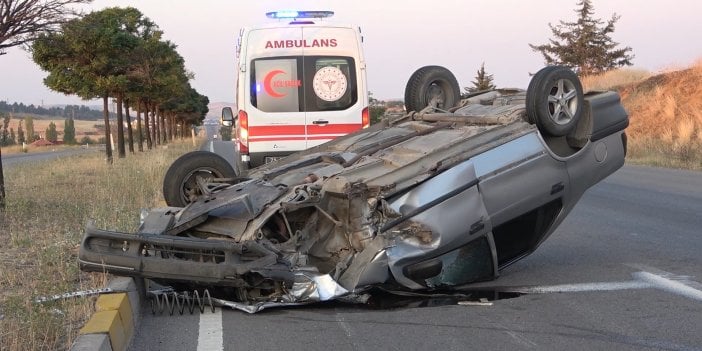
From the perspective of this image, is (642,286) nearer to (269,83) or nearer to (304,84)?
(304,84)

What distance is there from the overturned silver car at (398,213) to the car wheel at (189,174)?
0.71m

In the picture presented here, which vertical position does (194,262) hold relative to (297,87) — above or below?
below

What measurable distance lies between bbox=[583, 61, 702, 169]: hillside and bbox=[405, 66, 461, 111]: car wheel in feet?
47.9

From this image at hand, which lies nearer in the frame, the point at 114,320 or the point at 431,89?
the point at 114,320

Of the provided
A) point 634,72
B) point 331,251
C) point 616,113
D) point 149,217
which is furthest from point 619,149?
point 634,72

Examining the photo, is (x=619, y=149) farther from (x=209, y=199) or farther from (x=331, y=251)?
(x=209, y=199)

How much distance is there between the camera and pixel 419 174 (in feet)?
18.2

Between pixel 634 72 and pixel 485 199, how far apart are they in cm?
4294

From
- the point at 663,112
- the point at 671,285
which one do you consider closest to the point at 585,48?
the point at 663,112

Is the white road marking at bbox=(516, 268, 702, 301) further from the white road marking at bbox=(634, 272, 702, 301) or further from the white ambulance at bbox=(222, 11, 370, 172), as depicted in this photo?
the white ambulance at bbox=(222, 11, 370, 172)

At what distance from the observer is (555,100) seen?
242 inches

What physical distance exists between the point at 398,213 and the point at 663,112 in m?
32.5

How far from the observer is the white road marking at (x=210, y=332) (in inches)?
185

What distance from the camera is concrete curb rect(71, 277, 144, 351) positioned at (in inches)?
165
